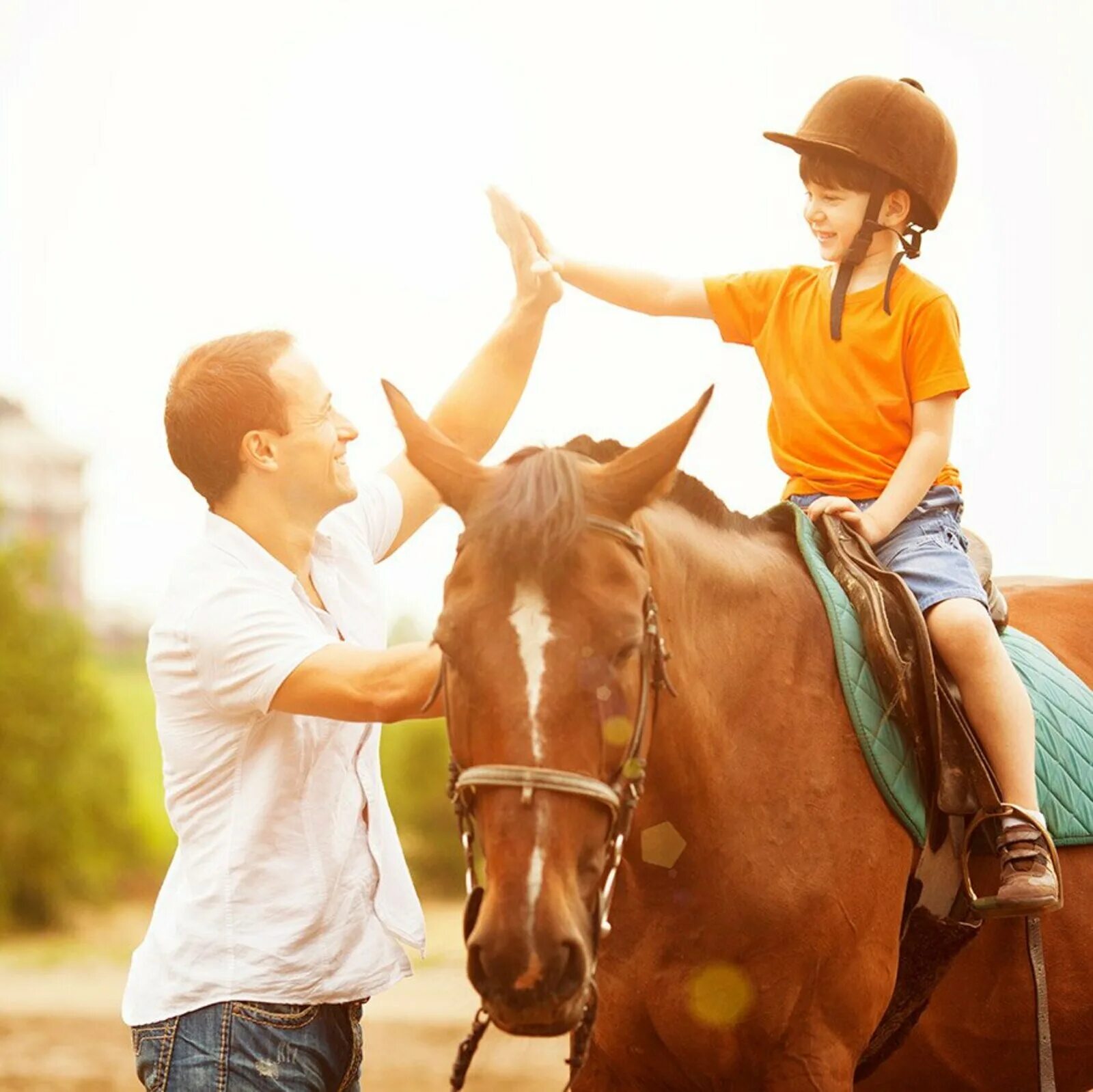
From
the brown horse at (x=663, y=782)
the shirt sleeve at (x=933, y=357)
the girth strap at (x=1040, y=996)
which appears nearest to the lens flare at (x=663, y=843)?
the brown horse at (x=663, y=782)

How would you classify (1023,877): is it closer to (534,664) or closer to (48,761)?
(534,664)

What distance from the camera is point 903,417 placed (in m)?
3.36

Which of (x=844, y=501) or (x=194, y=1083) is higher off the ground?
(x=844, y=501)

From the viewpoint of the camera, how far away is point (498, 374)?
12.3 ft

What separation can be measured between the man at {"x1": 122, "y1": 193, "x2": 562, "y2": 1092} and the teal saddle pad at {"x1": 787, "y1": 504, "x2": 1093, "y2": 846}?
0.93 metres

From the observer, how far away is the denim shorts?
317 centimetres

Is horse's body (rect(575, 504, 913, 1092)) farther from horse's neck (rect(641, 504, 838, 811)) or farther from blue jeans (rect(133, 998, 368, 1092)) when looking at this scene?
blue jeans (rect(133, 998, 368, 1092))

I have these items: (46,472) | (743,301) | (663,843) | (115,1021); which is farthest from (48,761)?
(46,472)

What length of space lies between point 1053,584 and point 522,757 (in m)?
3.16

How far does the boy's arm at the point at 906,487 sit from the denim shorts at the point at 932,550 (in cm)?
5

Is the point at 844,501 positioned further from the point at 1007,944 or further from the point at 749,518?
the point at 1007,944

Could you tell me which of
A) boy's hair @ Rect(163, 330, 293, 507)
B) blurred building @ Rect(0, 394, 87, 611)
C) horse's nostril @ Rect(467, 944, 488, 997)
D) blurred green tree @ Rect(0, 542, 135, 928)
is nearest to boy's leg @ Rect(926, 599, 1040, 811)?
horse's nostril @ Rect(467, 944, 488, 997)

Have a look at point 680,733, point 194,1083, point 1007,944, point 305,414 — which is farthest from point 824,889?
point 305,414

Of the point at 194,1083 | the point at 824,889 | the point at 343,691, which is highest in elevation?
the point at 343,691
